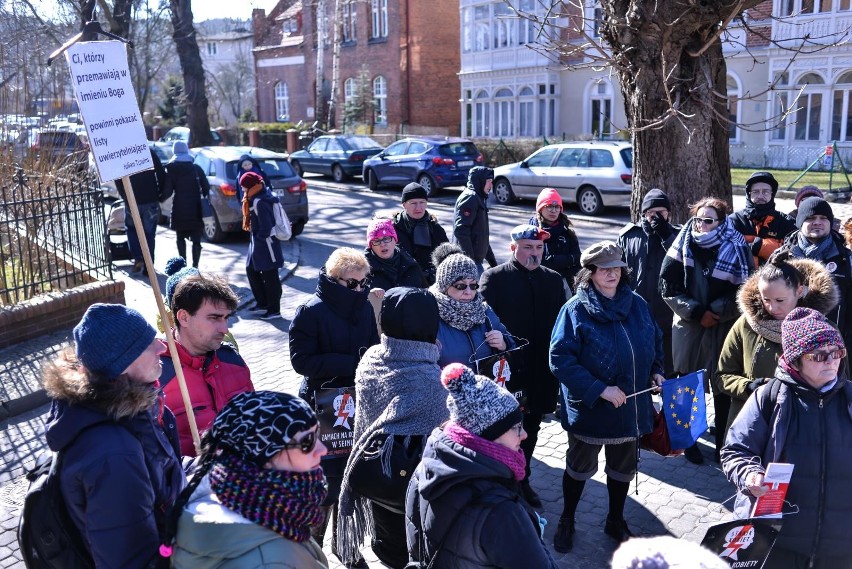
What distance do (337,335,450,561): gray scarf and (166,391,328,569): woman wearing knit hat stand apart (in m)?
1.22

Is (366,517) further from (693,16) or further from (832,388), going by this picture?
(693,16)

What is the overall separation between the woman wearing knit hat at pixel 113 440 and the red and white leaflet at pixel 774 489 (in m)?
2.37

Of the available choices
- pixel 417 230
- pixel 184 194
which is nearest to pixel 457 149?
pixel 184 194

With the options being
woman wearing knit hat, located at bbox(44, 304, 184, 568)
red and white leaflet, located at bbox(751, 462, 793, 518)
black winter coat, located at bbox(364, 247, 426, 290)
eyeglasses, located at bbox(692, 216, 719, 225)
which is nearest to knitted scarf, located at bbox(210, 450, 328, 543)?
woman wearing knit hat, located at bbox(44, 304, 184, 568)

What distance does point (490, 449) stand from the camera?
2607 mm

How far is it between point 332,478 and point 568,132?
3010 cm

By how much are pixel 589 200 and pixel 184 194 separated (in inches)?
380

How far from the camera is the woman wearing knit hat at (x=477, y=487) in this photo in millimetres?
2523

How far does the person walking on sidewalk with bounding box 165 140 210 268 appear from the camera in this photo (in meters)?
11.6

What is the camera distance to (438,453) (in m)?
2.68

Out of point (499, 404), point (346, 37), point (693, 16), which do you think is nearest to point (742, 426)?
point (499, 404)

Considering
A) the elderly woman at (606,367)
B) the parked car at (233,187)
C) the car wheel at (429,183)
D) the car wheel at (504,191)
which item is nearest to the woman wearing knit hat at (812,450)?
the elderly woman at (606,367)

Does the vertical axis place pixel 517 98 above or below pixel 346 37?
below

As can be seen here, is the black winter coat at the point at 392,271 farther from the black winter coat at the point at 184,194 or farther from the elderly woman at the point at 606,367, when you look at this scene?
the black winter coat at the point at 184,194
